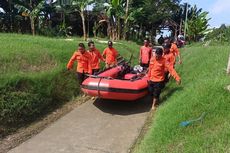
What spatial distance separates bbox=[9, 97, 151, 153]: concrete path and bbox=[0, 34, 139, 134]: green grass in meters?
0.71

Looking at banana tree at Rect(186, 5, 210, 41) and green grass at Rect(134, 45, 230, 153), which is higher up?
banana tree at Rect(186, 5, 210, 41)

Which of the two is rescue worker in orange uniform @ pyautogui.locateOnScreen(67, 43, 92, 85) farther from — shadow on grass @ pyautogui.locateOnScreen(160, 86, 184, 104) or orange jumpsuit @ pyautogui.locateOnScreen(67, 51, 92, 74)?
shadow on grass @ pyautogui.locateOnScreen(160, 86, 184, 104)

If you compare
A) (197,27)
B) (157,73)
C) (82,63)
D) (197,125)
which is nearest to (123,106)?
(157,73)

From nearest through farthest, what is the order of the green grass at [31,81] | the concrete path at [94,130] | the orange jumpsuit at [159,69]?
the concrete path at [94,130], the green grass at [31,81], the orange jumpsuit at [159,69]

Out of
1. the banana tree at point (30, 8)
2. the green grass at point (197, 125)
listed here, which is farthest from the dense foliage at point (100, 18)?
the green grass at point (197, 125)

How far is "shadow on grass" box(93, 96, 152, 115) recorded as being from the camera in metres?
9.31

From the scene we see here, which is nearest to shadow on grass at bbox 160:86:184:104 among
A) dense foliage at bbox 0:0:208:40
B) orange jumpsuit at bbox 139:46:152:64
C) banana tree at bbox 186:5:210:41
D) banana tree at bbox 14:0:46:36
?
orange jumpsuit at bbox 139:46:152:64

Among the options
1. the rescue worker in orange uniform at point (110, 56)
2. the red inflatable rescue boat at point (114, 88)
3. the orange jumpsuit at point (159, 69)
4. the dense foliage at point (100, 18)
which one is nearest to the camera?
the red inflatable rescue boat at point (114, 88)

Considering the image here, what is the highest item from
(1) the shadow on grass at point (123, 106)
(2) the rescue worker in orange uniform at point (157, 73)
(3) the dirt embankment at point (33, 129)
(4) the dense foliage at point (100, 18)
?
(4) the dense foliage at point (100, 18)

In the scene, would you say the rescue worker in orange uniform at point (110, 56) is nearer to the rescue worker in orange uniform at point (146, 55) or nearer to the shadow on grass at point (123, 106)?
the rescue worker in orange uniform at point (146, 55)

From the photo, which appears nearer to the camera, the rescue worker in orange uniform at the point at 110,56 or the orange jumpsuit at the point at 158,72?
the orange jumpsuit at the point at 158,72

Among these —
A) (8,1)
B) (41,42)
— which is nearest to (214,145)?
A: (41,42)

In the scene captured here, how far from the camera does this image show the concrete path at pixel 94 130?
7125 mm

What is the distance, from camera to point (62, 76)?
1066cm
